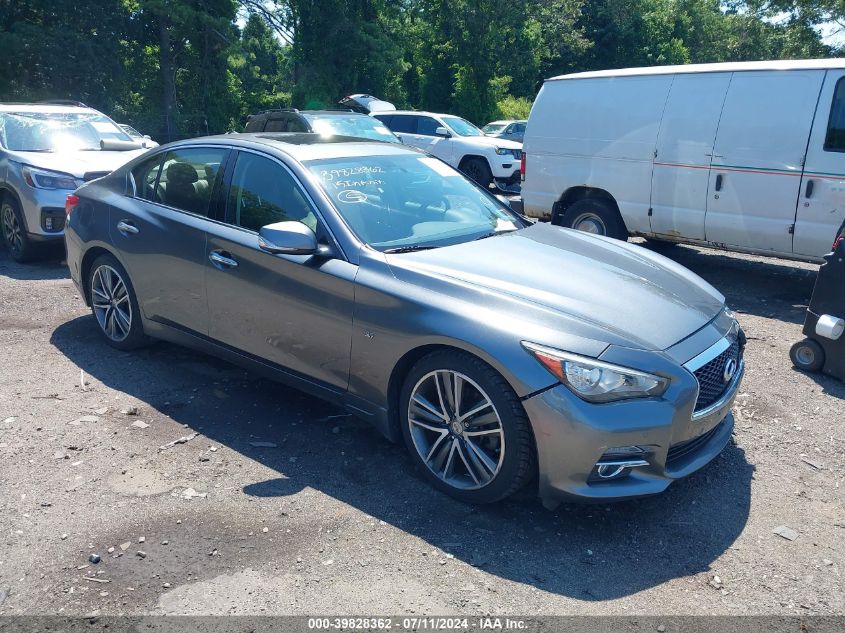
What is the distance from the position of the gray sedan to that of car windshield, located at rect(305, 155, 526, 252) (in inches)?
0.6

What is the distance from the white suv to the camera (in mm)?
16172

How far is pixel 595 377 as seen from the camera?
3.35 m

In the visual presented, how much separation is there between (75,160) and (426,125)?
1010cm

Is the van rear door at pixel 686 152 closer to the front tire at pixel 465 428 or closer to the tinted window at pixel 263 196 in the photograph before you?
the tinted window at pixel 263 196

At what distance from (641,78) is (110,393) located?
254 inches

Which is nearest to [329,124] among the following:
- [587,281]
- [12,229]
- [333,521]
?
[12,229]

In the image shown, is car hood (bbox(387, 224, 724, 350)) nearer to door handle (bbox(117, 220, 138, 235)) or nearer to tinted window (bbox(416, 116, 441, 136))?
door handle (bbox(117, 220, 138, 235))

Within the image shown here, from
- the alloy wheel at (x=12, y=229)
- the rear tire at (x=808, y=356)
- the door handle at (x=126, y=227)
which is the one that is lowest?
the rear tire at (x=808, y=356)

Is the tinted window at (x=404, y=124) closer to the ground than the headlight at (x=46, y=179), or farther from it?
farther from it

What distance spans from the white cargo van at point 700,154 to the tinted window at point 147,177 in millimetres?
5183

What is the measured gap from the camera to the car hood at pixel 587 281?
12.0 ft

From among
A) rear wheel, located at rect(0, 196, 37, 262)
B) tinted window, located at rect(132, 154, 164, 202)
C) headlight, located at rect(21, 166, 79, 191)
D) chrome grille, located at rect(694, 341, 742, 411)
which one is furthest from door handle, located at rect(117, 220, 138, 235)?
chrome grille, located at rect(694, 341, 742, 411)

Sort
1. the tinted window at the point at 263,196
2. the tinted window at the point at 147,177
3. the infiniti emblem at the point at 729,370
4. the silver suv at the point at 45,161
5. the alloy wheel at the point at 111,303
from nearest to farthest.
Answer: the infiniti emblem at the point at 729,370 < the tinted window at the point at 263,196 < the tinted window at the point at 147,177 < the alloy wheel at the point at 111,303 < the silver suv at the point at 45,161

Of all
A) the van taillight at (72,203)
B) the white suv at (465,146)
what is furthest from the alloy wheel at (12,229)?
→ the white suv at (465,146)
